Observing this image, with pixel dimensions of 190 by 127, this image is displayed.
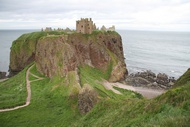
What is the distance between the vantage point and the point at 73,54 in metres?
69.4

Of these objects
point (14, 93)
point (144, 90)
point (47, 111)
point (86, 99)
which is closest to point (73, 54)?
point (14, 93)

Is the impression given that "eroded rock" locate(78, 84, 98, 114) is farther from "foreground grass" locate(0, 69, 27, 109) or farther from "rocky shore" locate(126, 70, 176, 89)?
"rocky shore" locate(126, 70, 176, 89)

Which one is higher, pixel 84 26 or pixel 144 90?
pixel 84 26

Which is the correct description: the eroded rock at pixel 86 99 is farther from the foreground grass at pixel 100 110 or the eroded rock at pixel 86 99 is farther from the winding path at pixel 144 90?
the winding path at pixel 144 90

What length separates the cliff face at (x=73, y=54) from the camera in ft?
222

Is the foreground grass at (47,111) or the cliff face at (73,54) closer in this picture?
the foreground grass at (47,111)

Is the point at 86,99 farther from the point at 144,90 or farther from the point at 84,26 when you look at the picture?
the point at 84,26

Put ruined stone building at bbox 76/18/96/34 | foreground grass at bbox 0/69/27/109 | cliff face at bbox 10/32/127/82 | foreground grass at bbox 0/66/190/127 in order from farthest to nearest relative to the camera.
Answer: ruined stone building at bbox 76/18/96/34, cliff face at bbox 10/32/127/82, foreground grass at bbox 0/69/27/109, foreground grass at bbox 0/66/190/127

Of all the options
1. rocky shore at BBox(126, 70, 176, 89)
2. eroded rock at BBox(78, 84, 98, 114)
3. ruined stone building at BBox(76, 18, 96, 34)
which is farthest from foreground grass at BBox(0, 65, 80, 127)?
rocky shore at BBox(126, 70, 176, 89)

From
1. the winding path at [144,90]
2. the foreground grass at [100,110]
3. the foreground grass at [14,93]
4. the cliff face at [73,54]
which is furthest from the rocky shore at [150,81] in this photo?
the foreground grass at [14,93]

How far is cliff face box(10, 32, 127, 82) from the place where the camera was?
2662 inches

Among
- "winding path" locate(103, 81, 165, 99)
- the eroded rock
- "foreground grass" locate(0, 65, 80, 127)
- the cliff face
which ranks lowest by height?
"winding path" locate(103, 81, 165, 99)

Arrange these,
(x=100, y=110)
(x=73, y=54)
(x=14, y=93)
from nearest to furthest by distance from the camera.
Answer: (x=100, y=110) → (x=14, y=93) → (x=73, y=54)

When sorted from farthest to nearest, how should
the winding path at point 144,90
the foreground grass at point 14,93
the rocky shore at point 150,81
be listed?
1. the rocky shore at point 150,81
2. the winding path at point 144,90
3. the foreground grass at point 14,93
